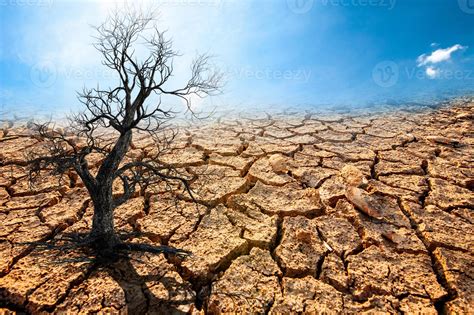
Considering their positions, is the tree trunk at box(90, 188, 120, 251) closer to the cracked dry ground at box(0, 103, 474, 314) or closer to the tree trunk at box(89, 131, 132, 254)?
the tree trunk at box(89, 131, 132, 254)

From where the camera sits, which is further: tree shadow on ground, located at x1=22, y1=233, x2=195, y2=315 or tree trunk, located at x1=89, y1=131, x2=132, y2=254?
tree trunk, located at x1=89, y1=131, x2=132, y2=254

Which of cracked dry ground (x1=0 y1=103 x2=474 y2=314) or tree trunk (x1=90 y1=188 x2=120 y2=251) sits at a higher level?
tree trunk (x1=90 y1=188 x2=120 y2=251)

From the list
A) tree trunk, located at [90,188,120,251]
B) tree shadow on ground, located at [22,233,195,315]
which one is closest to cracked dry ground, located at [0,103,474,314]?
tree shadow on ground, located at [22,233,195,315]

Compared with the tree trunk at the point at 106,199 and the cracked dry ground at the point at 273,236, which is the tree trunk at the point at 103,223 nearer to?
the tree trunk at the point at 106,199

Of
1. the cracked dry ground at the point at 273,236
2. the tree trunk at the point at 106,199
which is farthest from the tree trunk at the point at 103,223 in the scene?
the cracked dry ground at the point at 273,236

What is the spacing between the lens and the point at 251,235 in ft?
6.30

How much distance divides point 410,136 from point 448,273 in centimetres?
286

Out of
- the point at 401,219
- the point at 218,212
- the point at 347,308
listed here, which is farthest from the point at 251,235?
the point at 401,219

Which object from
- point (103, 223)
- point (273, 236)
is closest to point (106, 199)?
point (103, 223)

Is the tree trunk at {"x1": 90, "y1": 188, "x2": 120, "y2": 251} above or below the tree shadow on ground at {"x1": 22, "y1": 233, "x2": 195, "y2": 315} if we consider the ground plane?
above

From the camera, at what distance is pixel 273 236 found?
191 centimetres

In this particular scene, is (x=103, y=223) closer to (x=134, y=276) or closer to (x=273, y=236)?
(x=134, y=276)

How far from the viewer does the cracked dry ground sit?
4.70 feet

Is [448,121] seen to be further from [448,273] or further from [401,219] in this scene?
[448,273]
